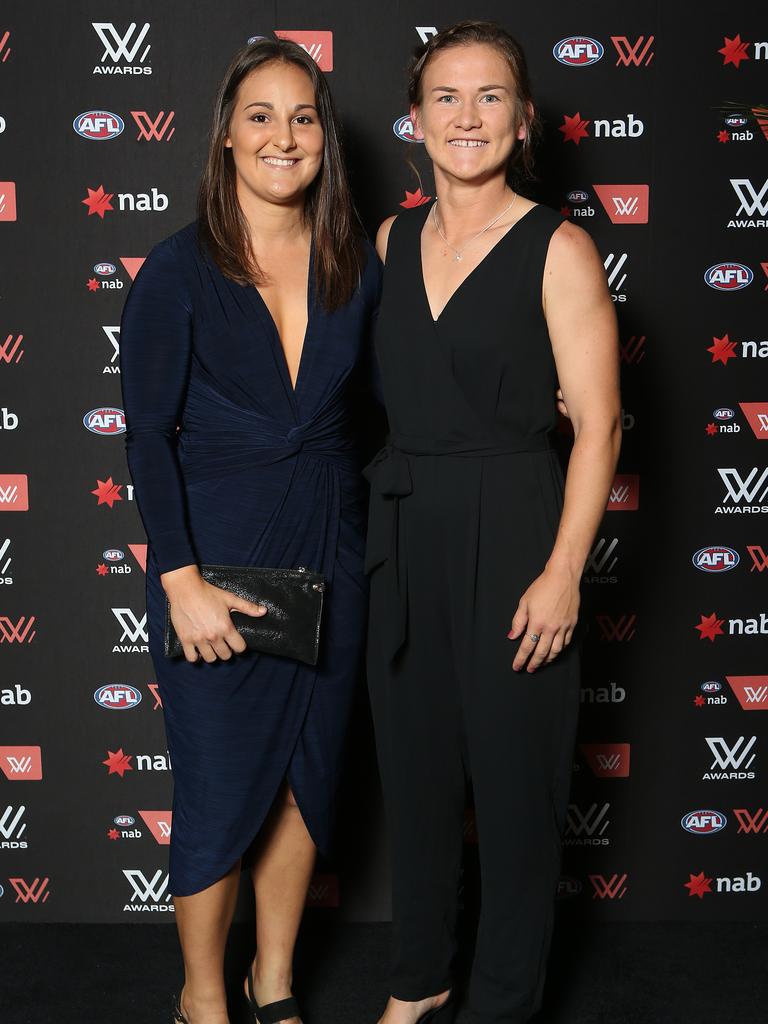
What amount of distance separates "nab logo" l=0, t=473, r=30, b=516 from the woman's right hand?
0.79 meters

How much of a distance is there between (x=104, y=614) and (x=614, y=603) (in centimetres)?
121

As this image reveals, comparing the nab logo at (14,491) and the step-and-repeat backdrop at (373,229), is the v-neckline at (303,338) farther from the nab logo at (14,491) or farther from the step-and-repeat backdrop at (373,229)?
the nab logo at (14,491)

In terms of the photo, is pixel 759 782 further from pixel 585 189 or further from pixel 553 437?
pixel 585 189

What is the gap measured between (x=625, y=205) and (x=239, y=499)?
117 cm

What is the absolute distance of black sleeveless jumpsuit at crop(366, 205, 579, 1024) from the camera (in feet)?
5.75

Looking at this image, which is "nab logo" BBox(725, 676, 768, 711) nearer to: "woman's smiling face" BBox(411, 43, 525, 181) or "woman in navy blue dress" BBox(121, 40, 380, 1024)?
"woman in navy blue dress" BBox(121, 40, 380, 1024)

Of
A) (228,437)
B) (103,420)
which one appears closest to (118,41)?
(103,420)

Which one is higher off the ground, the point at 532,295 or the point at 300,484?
the point at 532,295

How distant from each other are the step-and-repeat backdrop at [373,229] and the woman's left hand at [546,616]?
587mm

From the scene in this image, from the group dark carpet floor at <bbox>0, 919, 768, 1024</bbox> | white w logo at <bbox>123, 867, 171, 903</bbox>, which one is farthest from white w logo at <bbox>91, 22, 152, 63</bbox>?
dark carpet floor at <bbox>0, 919, 768, 1024</bbox>

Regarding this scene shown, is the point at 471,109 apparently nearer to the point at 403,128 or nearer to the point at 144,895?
the point at 403,128

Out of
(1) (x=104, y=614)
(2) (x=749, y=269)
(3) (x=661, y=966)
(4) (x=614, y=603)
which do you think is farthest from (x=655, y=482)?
(1) (x=104, y=614)

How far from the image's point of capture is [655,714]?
8.50ft

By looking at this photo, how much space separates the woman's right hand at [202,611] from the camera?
1.79 m
